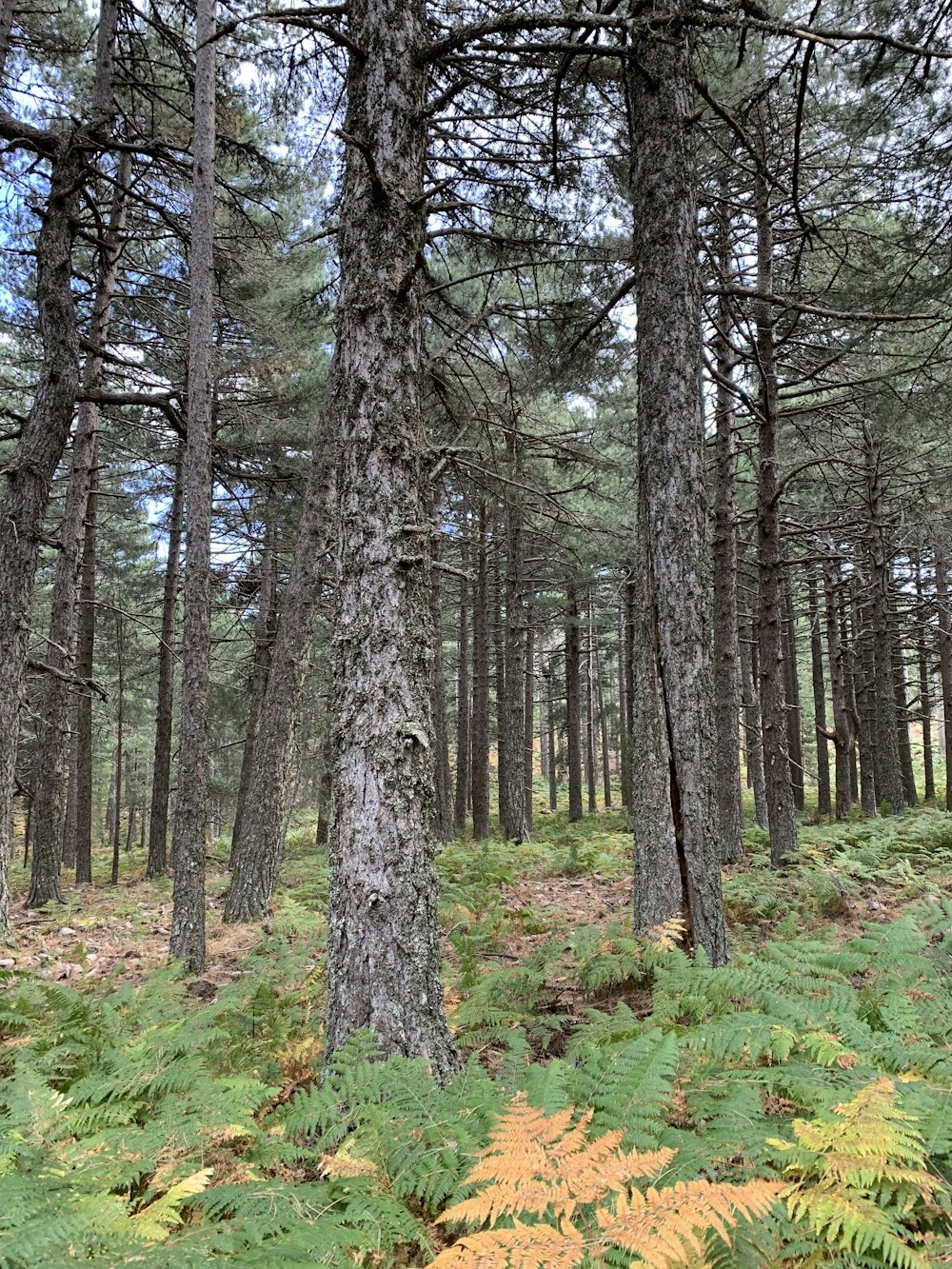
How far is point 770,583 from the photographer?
350 inches

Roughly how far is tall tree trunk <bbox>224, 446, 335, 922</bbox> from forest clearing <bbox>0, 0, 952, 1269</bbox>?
45 mm

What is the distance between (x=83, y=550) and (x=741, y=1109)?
14697 millimetres

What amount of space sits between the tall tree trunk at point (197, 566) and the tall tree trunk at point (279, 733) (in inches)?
62.5

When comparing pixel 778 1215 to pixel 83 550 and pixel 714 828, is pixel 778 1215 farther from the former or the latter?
pixel 83 550

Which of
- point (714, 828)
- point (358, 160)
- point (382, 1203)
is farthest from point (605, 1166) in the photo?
point (358, 160)

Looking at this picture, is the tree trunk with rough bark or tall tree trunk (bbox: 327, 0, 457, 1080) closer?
tall tree trunk (bbox: 327, 0, 457, 1080)

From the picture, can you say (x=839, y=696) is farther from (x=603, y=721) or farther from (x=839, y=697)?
(x=603, y=721)

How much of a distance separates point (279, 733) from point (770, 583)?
6.46 meters

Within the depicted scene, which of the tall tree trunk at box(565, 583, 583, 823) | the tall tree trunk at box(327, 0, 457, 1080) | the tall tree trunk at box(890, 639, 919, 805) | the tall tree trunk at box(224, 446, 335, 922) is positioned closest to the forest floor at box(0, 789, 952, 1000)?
the tall tree trunk at box(224, 446, 335, 922)

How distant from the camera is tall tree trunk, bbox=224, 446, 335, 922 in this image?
8.15 metres

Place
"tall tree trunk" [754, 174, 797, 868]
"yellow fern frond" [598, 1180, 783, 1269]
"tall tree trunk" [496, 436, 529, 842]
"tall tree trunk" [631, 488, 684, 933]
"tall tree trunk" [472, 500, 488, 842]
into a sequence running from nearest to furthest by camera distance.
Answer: "yellow fern frond" [598, 1180, 783, 1269] < "tall tree trunk" [631, 488, 684, 933] < "tall tree trunk" [754, 174, 797, 868] < "tall tree trunk" [472, 500, 488, 842] < "tall tree trunk" [496, 436, 529, 842]

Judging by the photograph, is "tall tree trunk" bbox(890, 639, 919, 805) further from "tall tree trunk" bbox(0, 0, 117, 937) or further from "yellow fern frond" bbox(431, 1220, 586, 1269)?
"yellow fern frond" bbox(431, 1220, 586, 1269)

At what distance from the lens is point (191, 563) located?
6.48 m

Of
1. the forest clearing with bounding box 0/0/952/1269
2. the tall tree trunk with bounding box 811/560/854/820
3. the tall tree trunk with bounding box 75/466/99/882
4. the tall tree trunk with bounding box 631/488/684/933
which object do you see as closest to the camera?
the forest clearing with bounding box 0/0/952/1269
